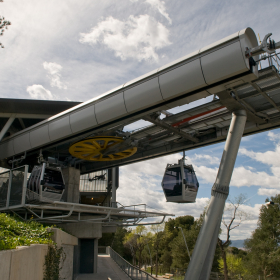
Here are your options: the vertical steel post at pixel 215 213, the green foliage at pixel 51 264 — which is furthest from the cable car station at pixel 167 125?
the green foliage at pixel 51 264

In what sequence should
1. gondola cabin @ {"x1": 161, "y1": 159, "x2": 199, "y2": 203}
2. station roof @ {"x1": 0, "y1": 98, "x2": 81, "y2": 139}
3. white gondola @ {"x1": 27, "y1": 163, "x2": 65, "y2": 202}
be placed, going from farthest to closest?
station roof @ {"x1": 0, "y1": 98, "x2": 81, "y2": 139} < white gondola @ {"x1": 27, "y1": 163, "x2": 65, "y2": 202} < gondola cabin @ {"x1": 161, "y1": 159, "x2": 199, "y2": 203}

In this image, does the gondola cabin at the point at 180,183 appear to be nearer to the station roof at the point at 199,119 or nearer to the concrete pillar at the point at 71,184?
the station roof at the point at 199,119

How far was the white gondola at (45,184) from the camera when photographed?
18.2m

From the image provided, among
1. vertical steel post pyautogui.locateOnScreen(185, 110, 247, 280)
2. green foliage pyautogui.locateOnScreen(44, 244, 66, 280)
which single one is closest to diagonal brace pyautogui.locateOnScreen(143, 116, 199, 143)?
vertical steel post pyautogui.locateOnScreen(185, 110, 247, 280)

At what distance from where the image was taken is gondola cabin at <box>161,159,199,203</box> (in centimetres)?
1723

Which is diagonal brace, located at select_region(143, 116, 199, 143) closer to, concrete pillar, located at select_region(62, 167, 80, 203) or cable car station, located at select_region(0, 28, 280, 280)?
cable car station, located at select_region(0, 28, 280, 280)

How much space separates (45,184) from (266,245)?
36929 millimetres

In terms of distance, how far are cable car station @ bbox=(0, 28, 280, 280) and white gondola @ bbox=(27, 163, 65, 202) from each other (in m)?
0.06

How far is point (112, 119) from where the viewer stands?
45.8 feet

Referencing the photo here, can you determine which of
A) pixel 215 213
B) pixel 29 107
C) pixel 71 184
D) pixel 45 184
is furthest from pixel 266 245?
pixel 29 107

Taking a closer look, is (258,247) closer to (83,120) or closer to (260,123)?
(260,123)

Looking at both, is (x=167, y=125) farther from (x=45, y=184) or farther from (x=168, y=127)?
(x=45, y=184)

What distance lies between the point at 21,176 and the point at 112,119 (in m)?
7.41

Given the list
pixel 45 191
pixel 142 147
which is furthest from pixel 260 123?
pixel 45 191
